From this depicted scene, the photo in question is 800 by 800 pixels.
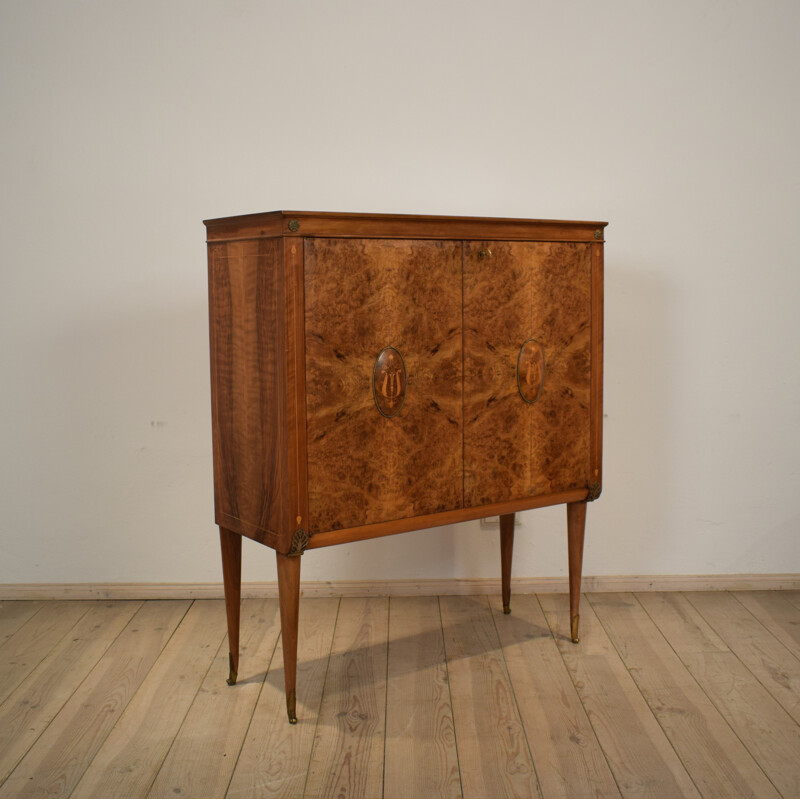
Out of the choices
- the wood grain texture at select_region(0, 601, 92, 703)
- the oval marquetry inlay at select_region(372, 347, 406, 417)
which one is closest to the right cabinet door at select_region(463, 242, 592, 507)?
the oval marquetry inlay at select_region(372, 347, 406, 417)

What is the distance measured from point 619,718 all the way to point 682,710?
0.59 ft

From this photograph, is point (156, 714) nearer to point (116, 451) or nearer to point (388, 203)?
point (116, 451)

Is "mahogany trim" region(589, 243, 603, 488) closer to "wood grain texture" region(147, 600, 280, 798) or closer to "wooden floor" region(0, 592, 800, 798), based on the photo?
"wooden floor" region(0, 592, 800, 798)

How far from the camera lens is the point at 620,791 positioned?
6.40ft

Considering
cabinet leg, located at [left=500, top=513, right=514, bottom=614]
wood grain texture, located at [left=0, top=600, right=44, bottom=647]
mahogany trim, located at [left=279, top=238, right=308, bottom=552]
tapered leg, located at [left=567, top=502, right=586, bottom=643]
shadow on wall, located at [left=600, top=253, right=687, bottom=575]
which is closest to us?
mahogany trim, located at [left=279, top=238, right=308, bottom=552]

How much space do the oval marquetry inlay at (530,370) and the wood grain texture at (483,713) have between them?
796 mm

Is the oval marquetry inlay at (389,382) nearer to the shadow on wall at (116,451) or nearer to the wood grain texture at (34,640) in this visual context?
the shadow on wall at (116,451)

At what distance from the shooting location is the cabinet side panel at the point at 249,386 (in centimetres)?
214

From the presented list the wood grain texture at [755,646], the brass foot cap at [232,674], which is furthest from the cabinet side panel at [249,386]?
the wood grain texture at [755,646]

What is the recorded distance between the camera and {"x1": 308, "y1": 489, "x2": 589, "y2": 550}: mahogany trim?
225 cm

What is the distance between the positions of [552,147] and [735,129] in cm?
65

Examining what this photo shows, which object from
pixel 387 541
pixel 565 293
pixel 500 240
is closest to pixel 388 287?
pixel 500 240

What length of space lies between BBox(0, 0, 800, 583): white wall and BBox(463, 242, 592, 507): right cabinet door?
0.63 metres

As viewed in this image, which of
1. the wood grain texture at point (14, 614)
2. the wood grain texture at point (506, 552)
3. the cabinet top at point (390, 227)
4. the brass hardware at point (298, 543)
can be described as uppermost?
the cabinet top at point (390, 227)
